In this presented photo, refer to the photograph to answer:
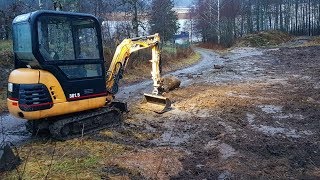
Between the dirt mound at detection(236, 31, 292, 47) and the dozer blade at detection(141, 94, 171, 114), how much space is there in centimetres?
3742

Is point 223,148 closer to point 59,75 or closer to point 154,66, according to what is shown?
point 59,75

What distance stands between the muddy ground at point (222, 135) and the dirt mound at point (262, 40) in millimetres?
31879

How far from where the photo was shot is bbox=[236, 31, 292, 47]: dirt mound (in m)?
49.2

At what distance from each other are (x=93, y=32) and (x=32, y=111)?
2653 millimetres

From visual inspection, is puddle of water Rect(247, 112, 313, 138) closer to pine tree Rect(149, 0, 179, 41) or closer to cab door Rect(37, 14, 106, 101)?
cab door Rect(37, 14, 106, 101)

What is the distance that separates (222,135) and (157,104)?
375 cm

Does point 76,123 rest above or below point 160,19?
below

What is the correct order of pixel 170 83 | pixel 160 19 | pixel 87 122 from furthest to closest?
pixel 160 19 < pixel 170 83 < pixel 87 122

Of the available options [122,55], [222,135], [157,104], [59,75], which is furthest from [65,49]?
[157,104]

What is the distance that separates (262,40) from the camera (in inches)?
1969

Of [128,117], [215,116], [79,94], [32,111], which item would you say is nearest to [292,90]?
[215,116]

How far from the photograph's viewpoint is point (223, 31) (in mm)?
54062

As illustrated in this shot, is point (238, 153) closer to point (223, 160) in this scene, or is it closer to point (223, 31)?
point (223, 160)

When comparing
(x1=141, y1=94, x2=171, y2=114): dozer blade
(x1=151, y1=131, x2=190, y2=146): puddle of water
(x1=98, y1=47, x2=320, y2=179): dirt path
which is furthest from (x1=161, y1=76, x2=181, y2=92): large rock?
(x1=151, y1=131, x2=190, y2=146): puddle of water
